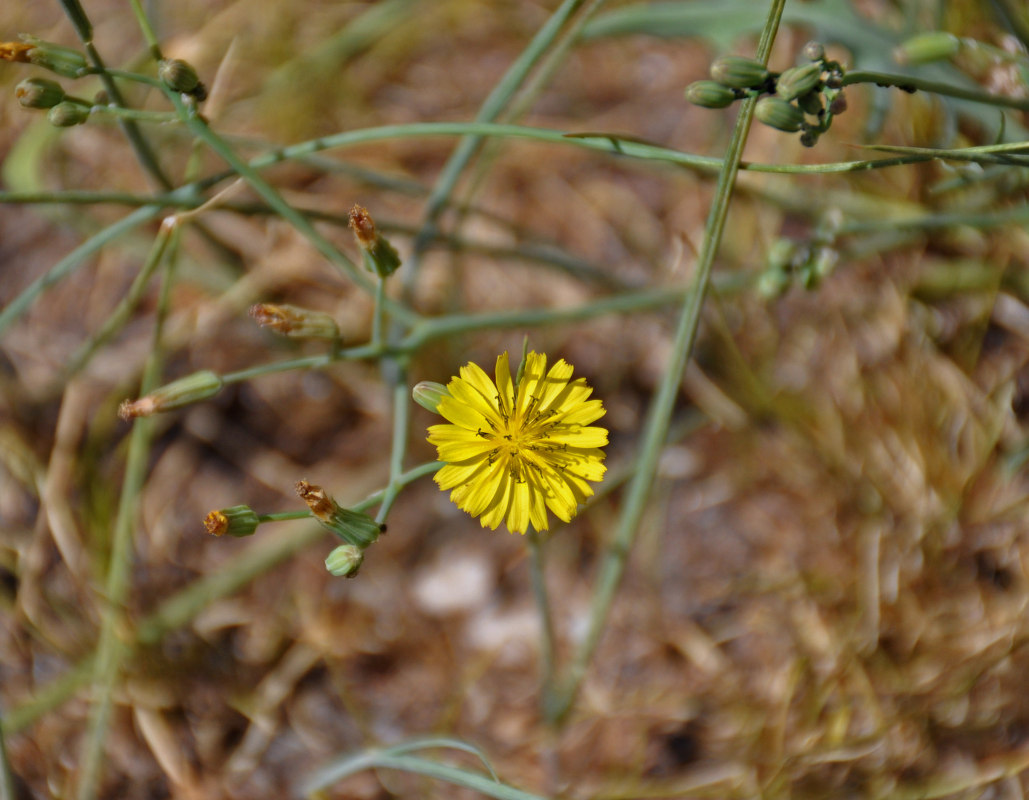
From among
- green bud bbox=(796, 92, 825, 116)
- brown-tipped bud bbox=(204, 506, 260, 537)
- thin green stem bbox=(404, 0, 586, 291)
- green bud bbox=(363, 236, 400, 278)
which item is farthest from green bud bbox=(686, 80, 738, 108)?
brown-tipped bud bbox=(204, 506, 260, 537)

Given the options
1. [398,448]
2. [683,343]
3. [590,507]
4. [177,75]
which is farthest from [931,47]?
[590,507]

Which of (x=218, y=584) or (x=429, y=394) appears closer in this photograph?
(x=429, y=394)

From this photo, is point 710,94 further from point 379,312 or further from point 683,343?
point 379,312

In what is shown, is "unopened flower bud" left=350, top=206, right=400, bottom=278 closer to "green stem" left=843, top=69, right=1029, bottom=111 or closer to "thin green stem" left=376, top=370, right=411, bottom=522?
"thin green stem" left=376, top=370, right=411, bottom=522

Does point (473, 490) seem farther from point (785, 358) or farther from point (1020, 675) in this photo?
point (1020, 675)

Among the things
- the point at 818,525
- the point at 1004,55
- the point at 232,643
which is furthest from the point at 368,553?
the point at 1004,55

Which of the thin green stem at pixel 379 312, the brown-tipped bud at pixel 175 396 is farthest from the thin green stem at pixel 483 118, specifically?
the brown-tipped bud at pixel 175 396

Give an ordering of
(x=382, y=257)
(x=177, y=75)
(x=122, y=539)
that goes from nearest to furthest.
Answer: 1. (x=177, y=75)
2. (x=382, y=257)
3. (x=122, y=539)
